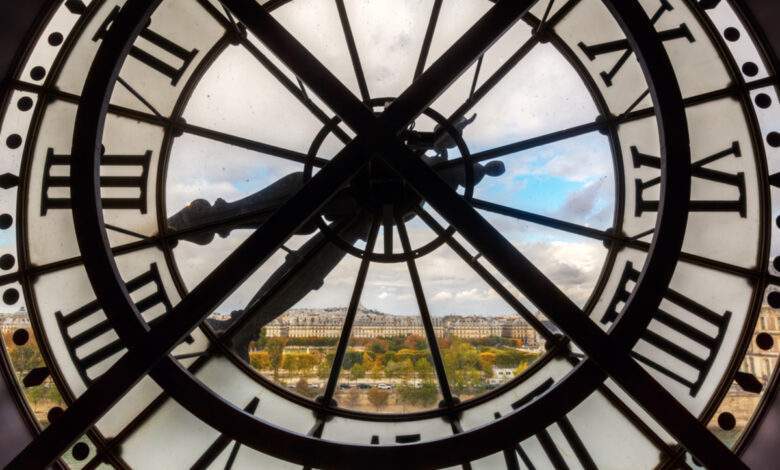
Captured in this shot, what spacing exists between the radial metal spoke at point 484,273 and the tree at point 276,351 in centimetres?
199

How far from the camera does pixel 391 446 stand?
2639 mm

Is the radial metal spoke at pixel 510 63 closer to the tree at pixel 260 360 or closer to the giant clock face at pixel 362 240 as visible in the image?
the giant clock face at pixel 362 240

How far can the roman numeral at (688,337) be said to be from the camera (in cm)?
395

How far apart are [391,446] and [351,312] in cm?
188

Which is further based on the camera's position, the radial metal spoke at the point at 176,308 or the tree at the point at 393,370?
the tree at the point at 393,370

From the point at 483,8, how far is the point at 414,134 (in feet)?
5.01

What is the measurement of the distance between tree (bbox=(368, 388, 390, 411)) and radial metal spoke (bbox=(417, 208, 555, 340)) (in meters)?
1.59

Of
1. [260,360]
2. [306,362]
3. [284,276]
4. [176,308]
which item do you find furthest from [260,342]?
[176,308]

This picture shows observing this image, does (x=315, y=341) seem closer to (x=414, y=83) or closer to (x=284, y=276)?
(x=284, y=276)

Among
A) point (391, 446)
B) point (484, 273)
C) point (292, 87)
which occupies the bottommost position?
point (391, 446)

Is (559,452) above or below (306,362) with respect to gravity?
below

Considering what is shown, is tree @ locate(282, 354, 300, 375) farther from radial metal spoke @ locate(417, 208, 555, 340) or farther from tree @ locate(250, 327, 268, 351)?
radial metal spoke @ locate(417, 208, 555, 340)

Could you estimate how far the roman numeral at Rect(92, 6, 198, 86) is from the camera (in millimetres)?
4410

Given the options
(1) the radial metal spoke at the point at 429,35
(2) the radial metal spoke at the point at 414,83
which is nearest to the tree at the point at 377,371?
(1) the radial metal spoke at the point at 429,35
